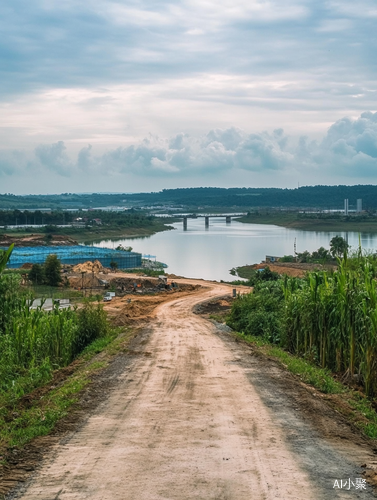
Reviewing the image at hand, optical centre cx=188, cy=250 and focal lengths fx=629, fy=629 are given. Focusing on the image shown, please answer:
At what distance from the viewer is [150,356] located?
15.1 meters

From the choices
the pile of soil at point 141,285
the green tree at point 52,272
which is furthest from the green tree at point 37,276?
the pile of soil at point 141,285

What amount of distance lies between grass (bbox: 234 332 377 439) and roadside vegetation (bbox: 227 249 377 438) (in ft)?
0.05

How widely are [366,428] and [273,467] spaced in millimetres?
2525

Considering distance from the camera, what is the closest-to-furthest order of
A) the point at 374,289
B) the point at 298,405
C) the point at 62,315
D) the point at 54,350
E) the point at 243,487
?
the point at 243,487
the point at 298,405
the point at 374,289
the point at 54,350
the point at 62,315

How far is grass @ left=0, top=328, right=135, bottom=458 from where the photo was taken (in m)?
8.38

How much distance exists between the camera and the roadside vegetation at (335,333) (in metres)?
11.9

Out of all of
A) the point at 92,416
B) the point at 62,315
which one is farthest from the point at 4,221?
the point at 92,416

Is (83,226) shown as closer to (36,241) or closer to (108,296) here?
(36,241)

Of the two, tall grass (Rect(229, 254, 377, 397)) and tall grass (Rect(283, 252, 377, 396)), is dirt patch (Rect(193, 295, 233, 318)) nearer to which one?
tall grass (Rect(229, 254, 377, 397))

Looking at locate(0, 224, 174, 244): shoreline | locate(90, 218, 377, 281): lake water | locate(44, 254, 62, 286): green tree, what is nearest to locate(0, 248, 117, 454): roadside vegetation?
locate(44, 254, 62, 286): green tree

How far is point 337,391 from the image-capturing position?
11.5 m

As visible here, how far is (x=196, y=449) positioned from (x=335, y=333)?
23.2 feet

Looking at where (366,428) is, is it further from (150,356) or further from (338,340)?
(150,356)

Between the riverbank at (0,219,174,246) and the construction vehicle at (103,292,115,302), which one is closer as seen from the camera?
the construction vehicle at (103,292,115,302)
